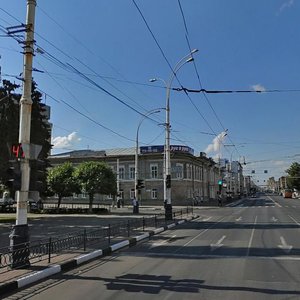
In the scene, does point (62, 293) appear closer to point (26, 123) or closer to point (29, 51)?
point (26, 123)

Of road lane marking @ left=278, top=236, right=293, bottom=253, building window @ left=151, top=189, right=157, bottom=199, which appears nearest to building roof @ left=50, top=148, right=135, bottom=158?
building window @ left=151, top=189, right=157, bottom=199

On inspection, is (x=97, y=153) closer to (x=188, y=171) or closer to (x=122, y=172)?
(x=122, y=172)

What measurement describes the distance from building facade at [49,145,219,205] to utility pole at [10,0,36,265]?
6127 centimetres

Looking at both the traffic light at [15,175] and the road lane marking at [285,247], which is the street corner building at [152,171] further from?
the traffic light at [15,175]

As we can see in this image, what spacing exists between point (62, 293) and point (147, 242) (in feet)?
33.4

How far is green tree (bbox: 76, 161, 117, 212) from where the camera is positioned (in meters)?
48.1

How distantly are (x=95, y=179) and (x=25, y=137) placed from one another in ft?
119

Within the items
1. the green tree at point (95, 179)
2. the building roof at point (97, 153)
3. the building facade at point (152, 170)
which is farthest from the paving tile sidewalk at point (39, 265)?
the building roof at point (97, 153)

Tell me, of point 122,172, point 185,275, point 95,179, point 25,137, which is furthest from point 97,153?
point 185,275

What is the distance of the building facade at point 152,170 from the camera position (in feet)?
255

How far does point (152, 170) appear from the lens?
263 feet

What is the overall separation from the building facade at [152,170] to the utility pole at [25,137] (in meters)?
61.3

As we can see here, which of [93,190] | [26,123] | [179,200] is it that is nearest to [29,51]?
[26,123]

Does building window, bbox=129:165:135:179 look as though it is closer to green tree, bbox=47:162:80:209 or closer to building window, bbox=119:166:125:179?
building window, bbox=119:166:125:179
